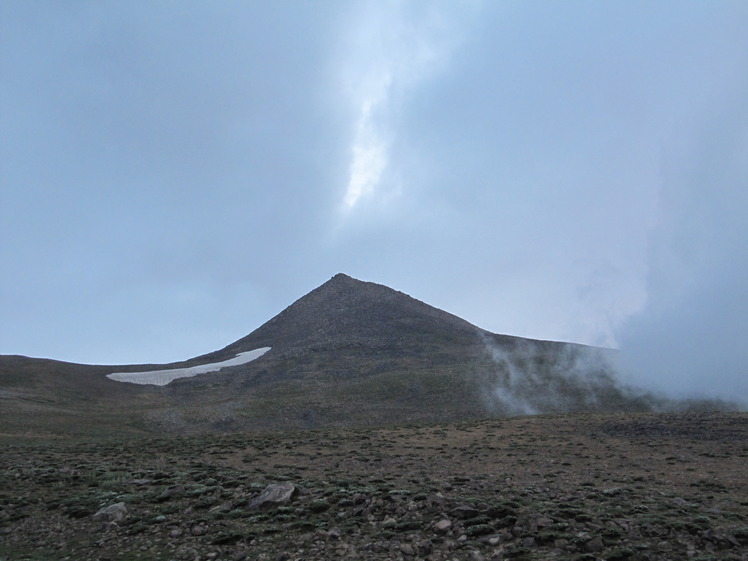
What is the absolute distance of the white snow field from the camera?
70625 mm

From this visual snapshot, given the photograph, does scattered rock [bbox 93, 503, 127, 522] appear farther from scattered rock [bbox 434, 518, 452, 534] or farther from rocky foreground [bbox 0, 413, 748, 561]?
scattered rock [bbox 434, 518, 452, 534]

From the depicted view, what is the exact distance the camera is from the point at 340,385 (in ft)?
200

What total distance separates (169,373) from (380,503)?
217 feet

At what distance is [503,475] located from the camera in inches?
825

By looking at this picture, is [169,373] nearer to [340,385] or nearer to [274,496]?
[340,385]

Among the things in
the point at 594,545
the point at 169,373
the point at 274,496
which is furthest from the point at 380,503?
the point at 169,373

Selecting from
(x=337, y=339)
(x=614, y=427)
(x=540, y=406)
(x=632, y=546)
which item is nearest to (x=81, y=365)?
(x=337, y=339)

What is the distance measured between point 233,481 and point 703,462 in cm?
1910

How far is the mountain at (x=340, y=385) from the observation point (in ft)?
157

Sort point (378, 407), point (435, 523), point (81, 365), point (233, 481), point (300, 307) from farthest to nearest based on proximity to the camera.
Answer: point (300, 307)
point (81, 365)
point (378, 407)
point (233, 481)
point (435, 523)

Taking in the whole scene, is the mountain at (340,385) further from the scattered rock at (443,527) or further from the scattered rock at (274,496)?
the scattered rock at (443,527)

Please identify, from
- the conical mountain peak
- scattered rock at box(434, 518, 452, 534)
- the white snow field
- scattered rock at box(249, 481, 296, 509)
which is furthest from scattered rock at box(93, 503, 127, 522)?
the conical mountain peak

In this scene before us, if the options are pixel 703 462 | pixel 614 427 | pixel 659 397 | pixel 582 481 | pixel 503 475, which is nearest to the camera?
pixel 582 481

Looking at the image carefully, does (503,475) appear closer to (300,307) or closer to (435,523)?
(435,523)
